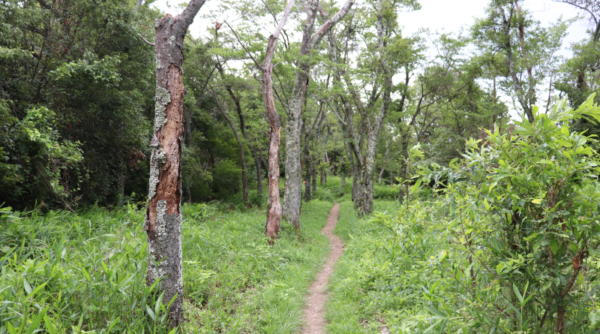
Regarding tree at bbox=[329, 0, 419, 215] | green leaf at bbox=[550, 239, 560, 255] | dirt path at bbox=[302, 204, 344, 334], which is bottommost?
dirt path at bbox=[302, 204, 344, 334]

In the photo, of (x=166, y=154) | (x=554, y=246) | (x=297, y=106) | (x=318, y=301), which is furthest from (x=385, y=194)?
(x=554, y=246)

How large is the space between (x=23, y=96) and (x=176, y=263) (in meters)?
7.00

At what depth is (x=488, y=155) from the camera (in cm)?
242

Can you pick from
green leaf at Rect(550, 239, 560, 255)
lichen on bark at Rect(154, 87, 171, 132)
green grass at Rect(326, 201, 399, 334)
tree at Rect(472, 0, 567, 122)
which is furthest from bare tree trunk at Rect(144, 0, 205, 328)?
tree at Rect(472, 0, 567, 122)

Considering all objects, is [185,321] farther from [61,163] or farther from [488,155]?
[61,163]

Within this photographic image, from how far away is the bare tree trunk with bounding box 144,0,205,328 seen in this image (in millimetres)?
3348

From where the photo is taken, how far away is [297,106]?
9.21m

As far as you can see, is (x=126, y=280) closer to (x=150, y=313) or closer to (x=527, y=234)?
(x=150, y=313)

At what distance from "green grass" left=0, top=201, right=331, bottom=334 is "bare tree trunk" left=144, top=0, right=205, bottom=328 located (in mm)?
329

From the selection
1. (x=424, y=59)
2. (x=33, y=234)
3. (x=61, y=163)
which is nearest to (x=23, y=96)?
(x=61, y=163)

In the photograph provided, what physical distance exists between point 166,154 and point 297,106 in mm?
6237

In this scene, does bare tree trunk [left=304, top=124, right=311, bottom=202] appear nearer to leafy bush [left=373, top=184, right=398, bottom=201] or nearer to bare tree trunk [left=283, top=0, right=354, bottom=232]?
leafy bush [left=373, top=184, right=398, bottom=201]

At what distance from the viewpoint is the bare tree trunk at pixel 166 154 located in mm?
3348

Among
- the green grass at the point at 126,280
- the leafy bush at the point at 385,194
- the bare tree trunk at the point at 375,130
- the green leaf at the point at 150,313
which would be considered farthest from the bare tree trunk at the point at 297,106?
the leafy bush at the point at 385,194
